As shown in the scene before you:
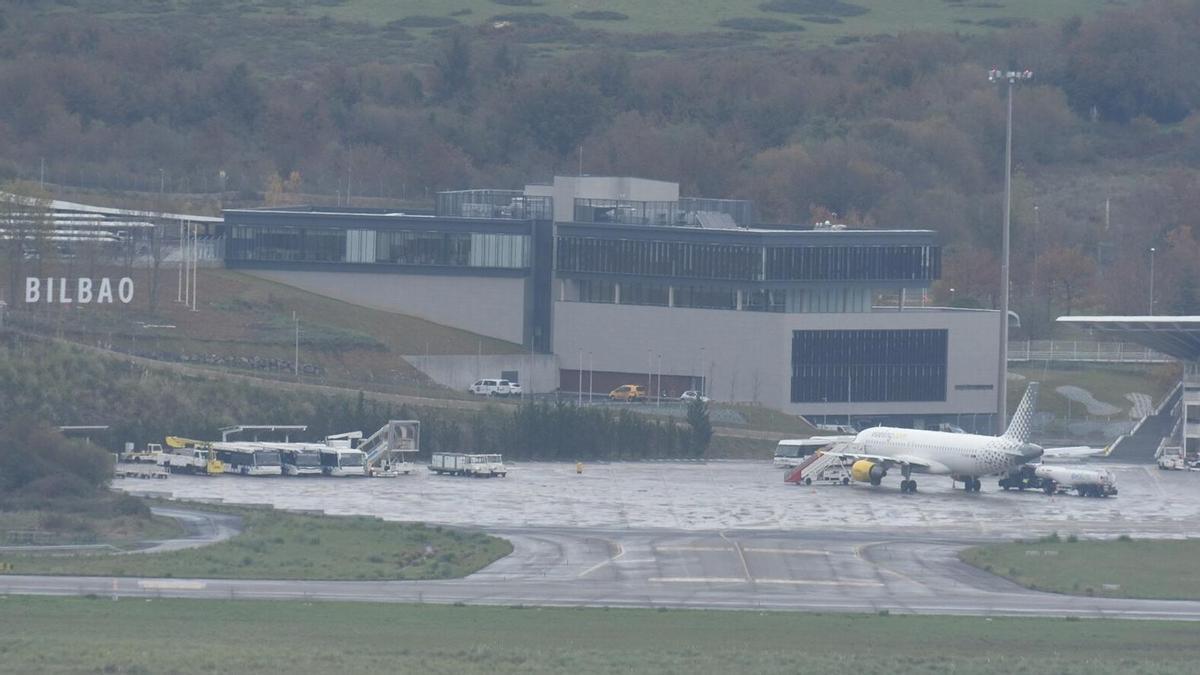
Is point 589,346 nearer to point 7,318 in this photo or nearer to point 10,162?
point 7,318

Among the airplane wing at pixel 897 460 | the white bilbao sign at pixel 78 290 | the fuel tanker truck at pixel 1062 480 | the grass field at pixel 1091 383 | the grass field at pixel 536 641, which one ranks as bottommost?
the grass field at pixel 536 641

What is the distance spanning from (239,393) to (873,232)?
140 ft

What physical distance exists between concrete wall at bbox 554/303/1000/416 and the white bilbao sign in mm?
28677

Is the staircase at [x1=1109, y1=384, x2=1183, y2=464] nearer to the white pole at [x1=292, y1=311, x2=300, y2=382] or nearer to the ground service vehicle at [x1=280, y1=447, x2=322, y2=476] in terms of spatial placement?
the ground service vehicle at [x1=280, y1=447, x2=322, y2=476]

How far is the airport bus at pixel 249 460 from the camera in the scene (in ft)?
340

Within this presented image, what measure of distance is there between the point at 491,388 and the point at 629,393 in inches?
355

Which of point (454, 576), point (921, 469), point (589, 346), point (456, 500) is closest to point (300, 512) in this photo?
point (456, 500)

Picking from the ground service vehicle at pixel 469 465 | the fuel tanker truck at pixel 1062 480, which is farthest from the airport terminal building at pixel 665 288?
the ground service vehicle at pixel 469 465

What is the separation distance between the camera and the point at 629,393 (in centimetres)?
14000

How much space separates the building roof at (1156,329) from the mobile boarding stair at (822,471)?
16.0m

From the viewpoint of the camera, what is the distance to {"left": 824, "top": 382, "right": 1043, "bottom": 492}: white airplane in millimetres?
101500

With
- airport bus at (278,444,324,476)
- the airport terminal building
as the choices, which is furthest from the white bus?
airport bus at (278,444,324,476)

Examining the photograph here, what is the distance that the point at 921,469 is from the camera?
104625 millimetres

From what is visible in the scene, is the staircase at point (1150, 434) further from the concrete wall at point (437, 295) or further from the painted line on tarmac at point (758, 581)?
the painted line on tarmac at point (758, 581)
